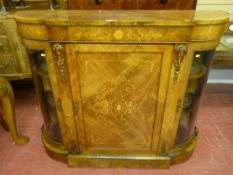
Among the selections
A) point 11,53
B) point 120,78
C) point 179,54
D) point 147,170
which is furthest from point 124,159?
point 11,53

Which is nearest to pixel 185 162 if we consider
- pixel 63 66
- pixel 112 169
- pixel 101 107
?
pixel 112 169

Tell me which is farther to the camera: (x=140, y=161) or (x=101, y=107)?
(x=140, y=161)

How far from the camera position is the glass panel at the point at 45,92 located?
1161 millimetres

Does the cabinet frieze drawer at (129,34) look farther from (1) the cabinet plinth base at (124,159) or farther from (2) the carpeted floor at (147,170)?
(2) the carpeted floor at (147,170)

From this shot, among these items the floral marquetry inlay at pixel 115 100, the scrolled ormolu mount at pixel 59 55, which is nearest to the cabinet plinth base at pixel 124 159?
the floral marquetry inlay at pixel 115 100

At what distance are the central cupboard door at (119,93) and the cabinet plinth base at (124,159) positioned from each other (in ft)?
0.15

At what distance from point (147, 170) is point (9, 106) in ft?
3.30

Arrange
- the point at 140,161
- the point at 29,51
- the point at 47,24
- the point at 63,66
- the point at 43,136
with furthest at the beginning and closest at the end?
the point at 43,136 → the point at 140,161 → the point at 29,51 → the point at 63,66 → the point at 47,24

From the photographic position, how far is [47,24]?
919mm

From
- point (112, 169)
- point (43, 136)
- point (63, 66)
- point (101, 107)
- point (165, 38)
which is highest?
point (165, 38)

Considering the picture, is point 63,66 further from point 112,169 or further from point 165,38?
point 112,169

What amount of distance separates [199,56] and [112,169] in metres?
0.87

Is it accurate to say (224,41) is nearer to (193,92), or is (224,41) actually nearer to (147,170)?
(193,92)

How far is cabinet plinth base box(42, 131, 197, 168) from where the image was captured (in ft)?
4.38
